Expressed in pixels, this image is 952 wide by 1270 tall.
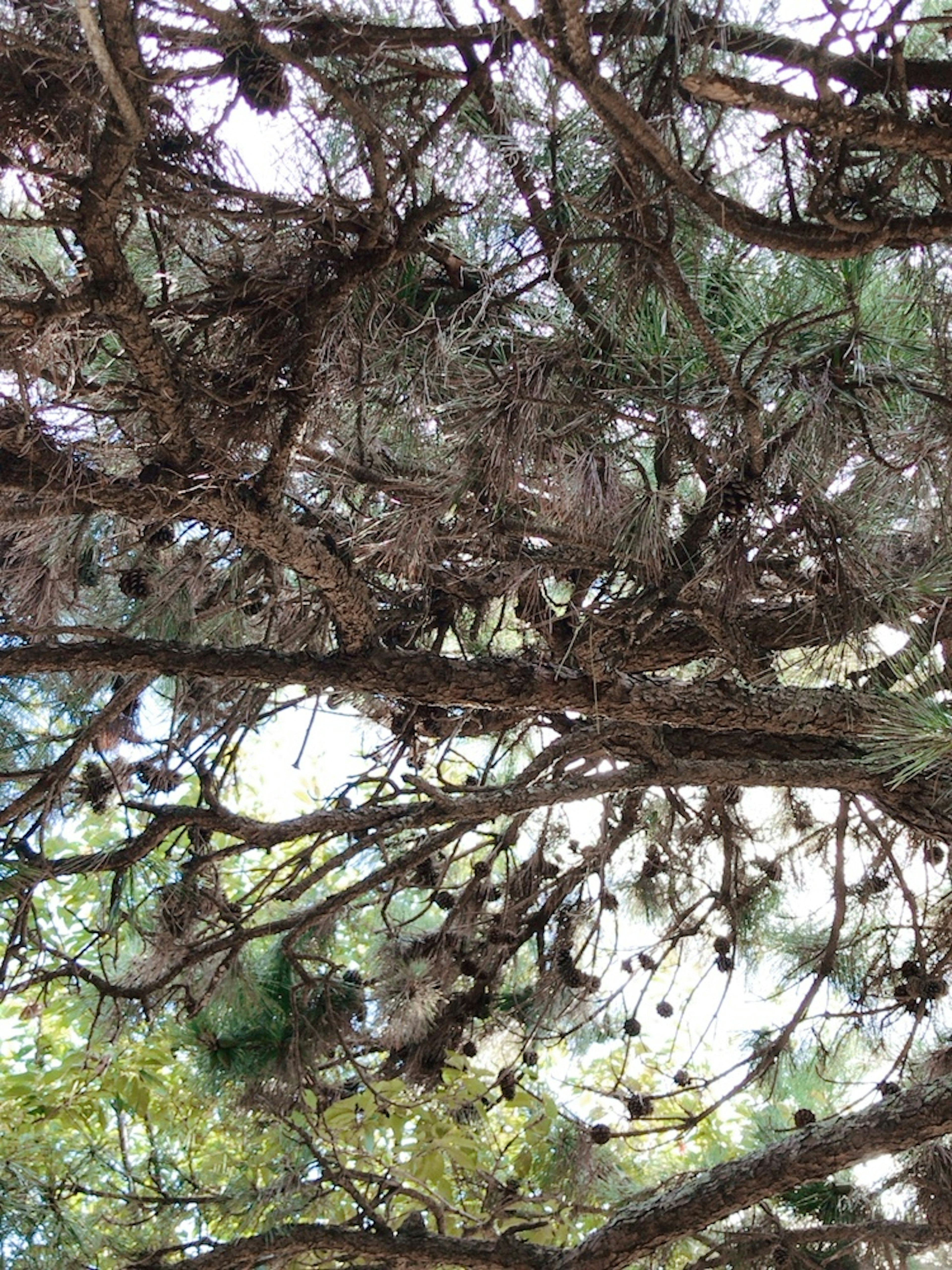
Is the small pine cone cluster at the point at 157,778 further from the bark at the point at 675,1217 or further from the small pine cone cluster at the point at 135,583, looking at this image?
the bark at the point at 675,1217

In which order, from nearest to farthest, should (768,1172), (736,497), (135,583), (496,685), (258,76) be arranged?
1. (258,76)
2. (736,497)
3. (496,685)
4. (135,583)
5. (768,1172)

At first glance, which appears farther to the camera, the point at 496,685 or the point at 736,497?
the point at 496,685

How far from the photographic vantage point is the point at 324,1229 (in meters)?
2.78

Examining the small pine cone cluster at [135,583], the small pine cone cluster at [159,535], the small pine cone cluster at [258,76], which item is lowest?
the small pine cone cluster at [258,76]

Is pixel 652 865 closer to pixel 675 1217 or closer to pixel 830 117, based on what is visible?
pixel 675 1217

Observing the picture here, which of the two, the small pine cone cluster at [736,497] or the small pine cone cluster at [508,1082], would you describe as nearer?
the small pine cone cluster at [736,497]

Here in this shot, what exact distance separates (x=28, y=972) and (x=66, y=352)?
146 cm

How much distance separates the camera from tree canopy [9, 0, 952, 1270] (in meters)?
1.47

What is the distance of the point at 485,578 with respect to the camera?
245 cm

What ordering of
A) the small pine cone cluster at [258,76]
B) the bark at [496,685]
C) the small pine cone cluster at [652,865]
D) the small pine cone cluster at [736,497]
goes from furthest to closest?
the small pine cone cluster at [652,865] < the bark at [496,685] < the small pine cone cluster at [736,497] < the small pine cone cluster at [258,76]

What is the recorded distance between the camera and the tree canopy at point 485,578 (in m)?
1.47

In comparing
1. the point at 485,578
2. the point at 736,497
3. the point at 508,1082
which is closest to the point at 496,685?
the point at 485,578

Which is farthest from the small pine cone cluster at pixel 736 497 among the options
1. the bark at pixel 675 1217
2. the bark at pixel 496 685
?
the bark at pixel 675 1217

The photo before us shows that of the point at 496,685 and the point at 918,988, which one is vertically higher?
the point at 496,685
